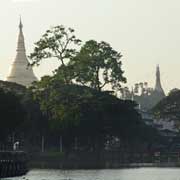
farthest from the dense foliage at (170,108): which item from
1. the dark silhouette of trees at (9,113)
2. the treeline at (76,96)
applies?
the dark silhouette of trees at (9,113)

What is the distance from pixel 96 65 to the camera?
102m

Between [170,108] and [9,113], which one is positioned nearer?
[9,113]

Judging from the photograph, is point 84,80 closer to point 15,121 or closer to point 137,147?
point 15,121

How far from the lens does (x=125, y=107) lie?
111188 millimetres

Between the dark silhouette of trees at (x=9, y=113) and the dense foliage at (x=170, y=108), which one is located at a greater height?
the dense foliage at (x=170, y=108)

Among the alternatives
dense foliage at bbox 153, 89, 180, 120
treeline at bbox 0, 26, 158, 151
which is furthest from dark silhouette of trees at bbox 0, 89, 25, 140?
dense foliage at bbox 153, 89, 180, 120

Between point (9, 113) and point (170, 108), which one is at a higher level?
point (170, 108)

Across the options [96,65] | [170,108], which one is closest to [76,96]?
[96,65]

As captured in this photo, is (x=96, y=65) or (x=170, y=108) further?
(x=170, y=108)

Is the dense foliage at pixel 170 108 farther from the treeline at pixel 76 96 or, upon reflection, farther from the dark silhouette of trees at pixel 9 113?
the dark silhouette of trees at pixel 9 113

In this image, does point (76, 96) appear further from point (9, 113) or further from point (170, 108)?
point (170, 108)

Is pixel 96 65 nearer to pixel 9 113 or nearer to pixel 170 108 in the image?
pixel 9 113

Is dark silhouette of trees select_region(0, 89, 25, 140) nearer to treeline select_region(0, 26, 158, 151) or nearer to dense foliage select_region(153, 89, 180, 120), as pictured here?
treeline select_region(0, 26, 158, 151)

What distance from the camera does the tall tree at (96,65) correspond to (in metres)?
101
